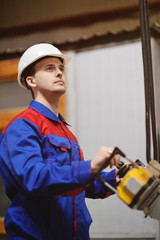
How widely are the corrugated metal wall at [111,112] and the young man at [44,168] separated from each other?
2.55 feet

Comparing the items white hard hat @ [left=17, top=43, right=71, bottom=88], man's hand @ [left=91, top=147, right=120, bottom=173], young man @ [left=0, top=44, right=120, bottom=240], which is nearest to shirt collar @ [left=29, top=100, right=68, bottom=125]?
young man @ [left=0, top=44, right=120, bottom=240]

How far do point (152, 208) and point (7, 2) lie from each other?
232 cm

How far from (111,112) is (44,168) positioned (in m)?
1.33

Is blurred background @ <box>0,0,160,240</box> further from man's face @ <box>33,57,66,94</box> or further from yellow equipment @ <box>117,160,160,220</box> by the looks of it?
yellow equipment @ <box>117,160,160,220</box>

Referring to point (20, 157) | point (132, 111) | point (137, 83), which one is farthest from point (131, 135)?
point (20, 157)

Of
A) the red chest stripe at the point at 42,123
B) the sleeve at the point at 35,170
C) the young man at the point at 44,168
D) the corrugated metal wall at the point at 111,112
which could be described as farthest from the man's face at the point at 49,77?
the corrugated metal wall at the point at 111,112

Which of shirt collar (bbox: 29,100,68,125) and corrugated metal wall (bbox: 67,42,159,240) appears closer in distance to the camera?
shirt collar (bbox: 29,100,68,125)

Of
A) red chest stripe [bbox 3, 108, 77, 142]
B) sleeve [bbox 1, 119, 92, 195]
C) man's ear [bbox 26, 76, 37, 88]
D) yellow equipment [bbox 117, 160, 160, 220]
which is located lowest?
yellow equipment [bbox 117, 160, 160, 220]

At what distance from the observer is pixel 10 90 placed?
8.56ft

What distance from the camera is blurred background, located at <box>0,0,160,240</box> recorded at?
2.18m

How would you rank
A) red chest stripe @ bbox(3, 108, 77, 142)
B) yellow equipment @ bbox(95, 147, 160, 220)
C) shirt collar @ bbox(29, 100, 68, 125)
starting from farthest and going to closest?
1. shirt collar @ bbox(29, 100, 68, 125)
2. red chest stripe @ bbox(3, 108, 77, 142)
3. yellow equipment @ bbox(95, 147, 160, 220)

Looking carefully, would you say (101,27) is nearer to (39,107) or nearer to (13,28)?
(13,28)

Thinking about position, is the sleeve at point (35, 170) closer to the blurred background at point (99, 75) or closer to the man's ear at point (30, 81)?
the man's ear at point (30, 81)

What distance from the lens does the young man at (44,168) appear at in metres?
1.02
